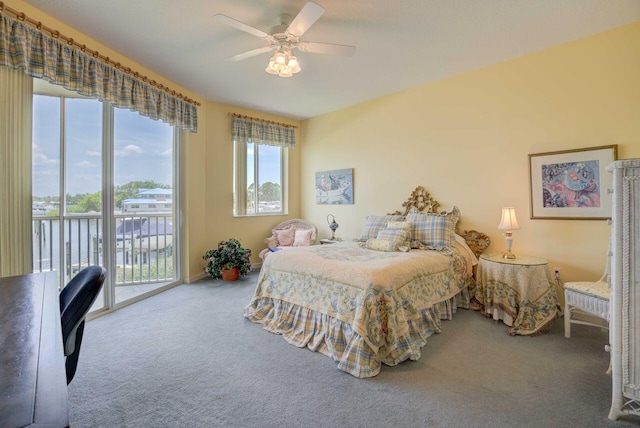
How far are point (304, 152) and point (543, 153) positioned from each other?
3794 millimetres

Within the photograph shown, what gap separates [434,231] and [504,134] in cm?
137

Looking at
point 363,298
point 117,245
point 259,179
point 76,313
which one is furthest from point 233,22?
point 259,179

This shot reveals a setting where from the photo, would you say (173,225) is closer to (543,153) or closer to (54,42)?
(54,42)

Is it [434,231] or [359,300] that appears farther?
[434,231]

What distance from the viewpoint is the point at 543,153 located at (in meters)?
3.02

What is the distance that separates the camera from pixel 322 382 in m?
1.92

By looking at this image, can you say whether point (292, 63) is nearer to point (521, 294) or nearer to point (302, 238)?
point (521, 294)

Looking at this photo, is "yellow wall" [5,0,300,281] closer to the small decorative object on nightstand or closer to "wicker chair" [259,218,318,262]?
"wicker chair" [259,218,318,262]

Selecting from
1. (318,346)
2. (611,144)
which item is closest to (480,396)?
(318,346)

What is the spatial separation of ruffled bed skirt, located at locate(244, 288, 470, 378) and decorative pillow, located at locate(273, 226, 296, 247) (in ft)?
6.96

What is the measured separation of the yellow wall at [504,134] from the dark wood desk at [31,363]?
12.5 ft

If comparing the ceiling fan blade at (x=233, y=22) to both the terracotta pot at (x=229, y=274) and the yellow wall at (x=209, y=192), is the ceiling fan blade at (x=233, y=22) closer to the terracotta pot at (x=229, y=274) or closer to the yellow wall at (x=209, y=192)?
the yellow wall at (x=209, y=192)

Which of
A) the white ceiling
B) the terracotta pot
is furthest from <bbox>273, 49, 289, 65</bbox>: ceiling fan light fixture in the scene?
the terracotta pot

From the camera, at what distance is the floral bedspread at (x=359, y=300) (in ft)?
6.84
